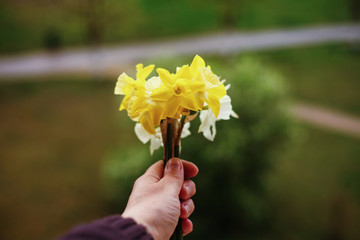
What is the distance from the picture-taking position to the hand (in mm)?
1387

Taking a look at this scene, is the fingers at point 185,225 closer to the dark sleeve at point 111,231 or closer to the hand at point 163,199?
the hand at point 163,199

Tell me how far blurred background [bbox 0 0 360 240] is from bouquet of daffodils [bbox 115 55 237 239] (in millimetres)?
2779

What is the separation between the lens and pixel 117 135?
8961mm

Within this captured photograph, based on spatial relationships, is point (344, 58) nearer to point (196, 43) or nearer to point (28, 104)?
point (196, 43)

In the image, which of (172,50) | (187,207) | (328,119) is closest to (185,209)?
(187,207)

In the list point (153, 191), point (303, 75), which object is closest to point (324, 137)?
point (303, 75)

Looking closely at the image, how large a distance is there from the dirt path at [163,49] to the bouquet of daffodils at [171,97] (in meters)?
10.5

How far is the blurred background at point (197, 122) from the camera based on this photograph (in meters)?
5.11

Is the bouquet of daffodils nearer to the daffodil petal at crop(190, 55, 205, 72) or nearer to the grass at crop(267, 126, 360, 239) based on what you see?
the daffodil petal at crop(190, 55, 205, 72)

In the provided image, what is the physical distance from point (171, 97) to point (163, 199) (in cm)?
42

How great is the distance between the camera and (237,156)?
4.79 m

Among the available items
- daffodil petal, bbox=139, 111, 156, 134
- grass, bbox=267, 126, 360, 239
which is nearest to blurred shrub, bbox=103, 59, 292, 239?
grass, bbox=267, 126, 360, 239

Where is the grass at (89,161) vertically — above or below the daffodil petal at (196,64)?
below

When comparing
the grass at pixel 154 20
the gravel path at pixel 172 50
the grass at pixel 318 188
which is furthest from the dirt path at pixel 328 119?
the grass at pixel 154 20
